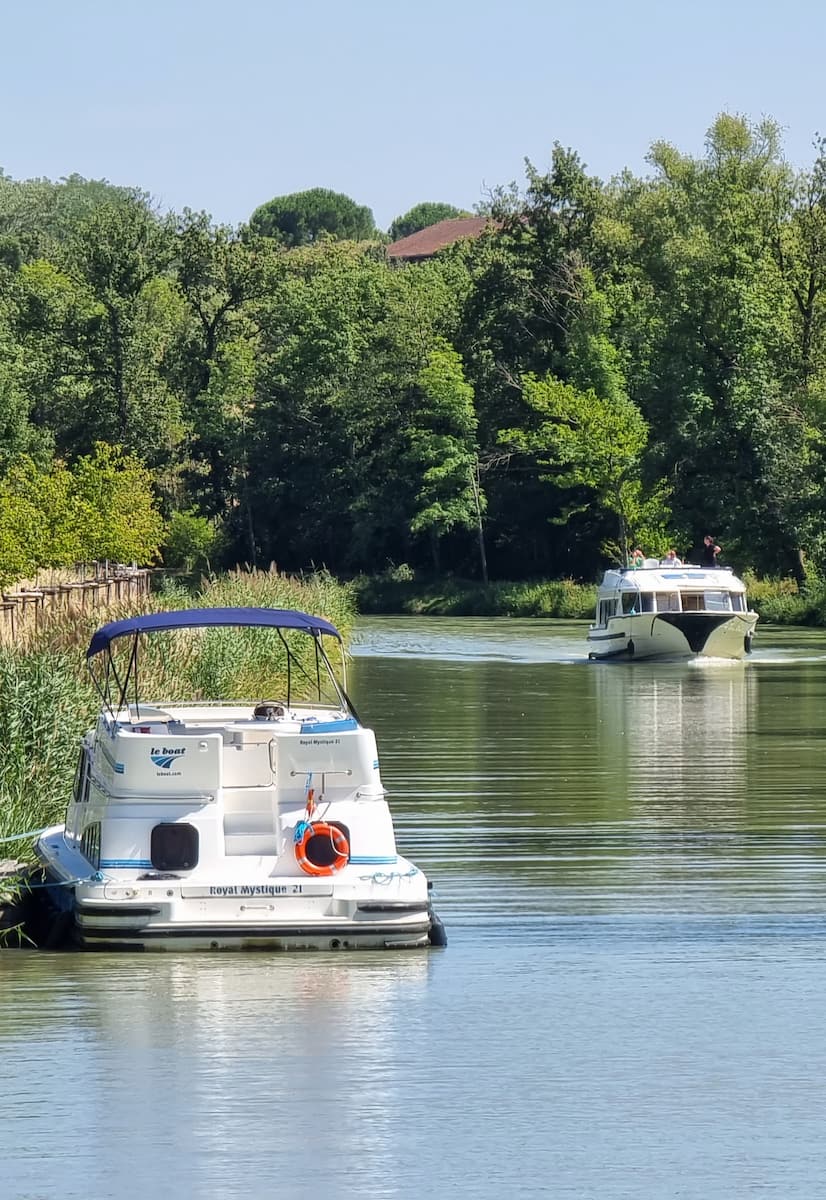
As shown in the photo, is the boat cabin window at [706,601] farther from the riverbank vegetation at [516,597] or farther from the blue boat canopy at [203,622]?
the blue boat canopy at [203,622]

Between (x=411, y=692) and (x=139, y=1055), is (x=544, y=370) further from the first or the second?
(x=139, y=1055)

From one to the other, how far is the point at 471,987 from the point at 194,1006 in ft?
6.29

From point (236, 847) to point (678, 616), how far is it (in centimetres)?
3596

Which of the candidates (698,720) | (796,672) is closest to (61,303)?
(796,672)

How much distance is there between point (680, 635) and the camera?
51.4m

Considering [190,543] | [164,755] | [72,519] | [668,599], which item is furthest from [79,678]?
[190,543]

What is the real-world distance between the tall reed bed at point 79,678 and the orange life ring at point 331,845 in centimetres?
335

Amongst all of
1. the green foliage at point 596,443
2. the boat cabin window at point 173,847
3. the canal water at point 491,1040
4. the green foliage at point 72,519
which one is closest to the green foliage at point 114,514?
the green foliage at point 72,519

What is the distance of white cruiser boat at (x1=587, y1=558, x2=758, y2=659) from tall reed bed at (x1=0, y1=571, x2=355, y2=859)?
8.00 m

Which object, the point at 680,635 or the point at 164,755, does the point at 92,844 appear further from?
the point at 680,635

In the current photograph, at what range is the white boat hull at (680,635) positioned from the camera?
1982 inches

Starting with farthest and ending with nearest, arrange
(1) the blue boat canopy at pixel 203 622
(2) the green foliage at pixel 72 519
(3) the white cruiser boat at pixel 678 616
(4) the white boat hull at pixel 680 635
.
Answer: (3) the white cruiser boat at pixel 678 616 → (4) the white boat hull at pixel 680 635 → (2) the green foliage at pixel 72 519 → (1) the blue boat canopy at pixel 203 622

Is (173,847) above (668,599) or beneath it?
beneath

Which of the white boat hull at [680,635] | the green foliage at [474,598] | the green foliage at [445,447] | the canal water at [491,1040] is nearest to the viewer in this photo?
the canal water at [491,1040]
